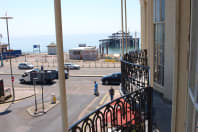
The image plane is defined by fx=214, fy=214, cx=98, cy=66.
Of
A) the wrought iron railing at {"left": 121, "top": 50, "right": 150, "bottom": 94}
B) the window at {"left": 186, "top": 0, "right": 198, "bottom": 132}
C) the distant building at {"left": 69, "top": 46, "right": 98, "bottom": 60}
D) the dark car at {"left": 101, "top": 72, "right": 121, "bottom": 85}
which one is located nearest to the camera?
the window at {"left": 186, "top": 0, "right": 198, "bottom": 132}

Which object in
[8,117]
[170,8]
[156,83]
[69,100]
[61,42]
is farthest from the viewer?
[69,100]

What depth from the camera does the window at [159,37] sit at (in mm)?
8188

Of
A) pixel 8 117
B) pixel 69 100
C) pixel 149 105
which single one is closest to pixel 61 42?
pixel 149 105

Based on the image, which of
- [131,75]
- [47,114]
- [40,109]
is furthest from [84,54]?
[131,75]

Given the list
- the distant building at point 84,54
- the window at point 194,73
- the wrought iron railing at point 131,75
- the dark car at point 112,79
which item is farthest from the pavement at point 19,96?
the distant building at point 84,54

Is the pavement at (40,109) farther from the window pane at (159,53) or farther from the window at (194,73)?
the window at (194,73)

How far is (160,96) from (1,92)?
48.8 feet

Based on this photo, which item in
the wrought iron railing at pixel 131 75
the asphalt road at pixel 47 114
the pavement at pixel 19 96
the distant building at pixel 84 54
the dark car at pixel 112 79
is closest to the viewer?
the wrought iron railing at pixel 131 75

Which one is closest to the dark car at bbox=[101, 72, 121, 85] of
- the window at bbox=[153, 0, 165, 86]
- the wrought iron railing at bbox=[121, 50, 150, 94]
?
the window at bbox=[153, 0, 165, 86]

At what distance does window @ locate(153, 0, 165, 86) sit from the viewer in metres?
8.19

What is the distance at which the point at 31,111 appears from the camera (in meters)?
15.0

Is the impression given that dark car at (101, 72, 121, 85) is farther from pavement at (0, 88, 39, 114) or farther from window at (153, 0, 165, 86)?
window at (153, 0, 165, 86)

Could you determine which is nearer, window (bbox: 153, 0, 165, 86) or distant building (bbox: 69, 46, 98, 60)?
window (bbox: 153, 0, 165, 86)

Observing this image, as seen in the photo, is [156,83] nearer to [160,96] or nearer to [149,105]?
[160,96]
